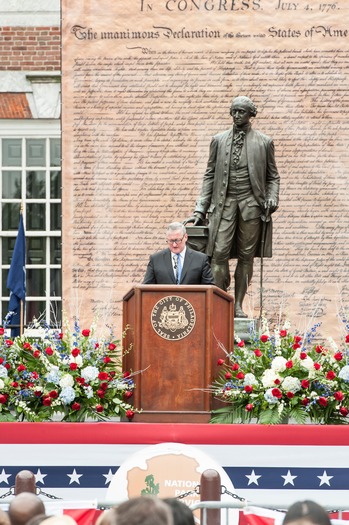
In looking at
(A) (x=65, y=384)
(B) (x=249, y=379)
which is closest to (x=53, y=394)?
(A) (x=65, y=384)

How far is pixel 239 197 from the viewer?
10.5 m

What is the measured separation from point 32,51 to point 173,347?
343 inches

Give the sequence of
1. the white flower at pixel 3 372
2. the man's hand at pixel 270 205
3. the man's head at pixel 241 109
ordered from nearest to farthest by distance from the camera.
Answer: the white flower at pixel 3 372 → the man's head at pixel 241 109 → the man's hand at pixel 270 205

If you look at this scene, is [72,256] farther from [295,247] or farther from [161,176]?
[295,247]

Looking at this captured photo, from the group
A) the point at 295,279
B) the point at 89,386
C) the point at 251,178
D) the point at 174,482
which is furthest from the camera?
the point at 295,279

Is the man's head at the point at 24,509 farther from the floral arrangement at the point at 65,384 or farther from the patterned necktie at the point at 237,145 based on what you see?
the patterned necktie at the point at 237,145

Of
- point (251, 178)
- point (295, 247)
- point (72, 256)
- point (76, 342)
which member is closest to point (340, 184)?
point (295, 247)

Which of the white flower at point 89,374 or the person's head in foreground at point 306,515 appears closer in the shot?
the person's head in foreground at point 306,515

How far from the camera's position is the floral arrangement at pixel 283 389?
759 cm

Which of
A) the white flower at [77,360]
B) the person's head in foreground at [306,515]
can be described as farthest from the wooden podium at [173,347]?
the person's head in foreground at [306,515]

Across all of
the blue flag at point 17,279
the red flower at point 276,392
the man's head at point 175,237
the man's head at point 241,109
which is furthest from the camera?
the blue flag at point 17,279

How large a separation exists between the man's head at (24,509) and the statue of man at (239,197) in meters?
5.88

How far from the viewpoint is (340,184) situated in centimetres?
1487

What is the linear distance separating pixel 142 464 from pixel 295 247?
790 centimetres
